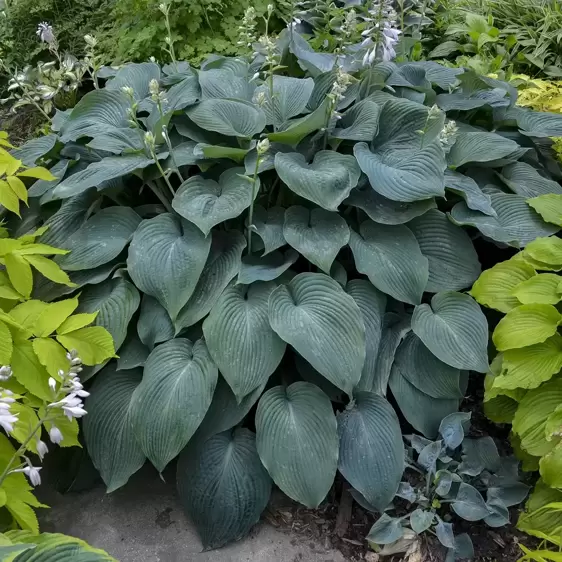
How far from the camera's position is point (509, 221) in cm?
239

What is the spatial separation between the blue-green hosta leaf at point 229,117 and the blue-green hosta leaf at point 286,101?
0.09 meters

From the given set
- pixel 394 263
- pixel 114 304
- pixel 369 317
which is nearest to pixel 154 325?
pixel 114 304

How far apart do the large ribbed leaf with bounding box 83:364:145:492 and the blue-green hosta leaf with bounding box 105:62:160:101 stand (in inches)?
54.6

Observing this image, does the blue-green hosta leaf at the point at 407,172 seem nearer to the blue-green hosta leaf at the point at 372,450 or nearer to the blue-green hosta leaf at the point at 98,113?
the blue-green hosta leaf at the point at 372,450

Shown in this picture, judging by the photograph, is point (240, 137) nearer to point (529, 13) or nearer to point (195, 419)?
point (195, 419)

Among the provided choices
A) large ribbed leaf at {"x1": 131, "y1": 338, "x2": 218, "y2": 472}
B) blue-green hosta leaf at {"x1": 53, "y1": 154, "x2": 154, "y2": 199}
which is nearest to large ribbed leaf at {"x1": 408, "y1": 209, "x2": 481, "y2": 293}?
large ribbed leaf at {"x1": 131, "y1": 338, "x2": 218, "y2": 472}

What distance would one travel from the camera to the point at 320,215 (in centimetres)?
226

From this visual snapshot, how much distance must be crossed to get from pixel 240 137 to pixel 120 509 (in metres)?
1.46

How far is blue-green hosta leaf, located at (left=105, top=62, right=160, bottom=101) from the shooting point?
2766 mm

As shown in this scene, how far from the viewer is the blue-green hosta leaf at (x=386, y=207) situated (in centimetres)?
224

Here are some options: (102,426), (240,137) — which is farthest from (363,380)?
(240,137)

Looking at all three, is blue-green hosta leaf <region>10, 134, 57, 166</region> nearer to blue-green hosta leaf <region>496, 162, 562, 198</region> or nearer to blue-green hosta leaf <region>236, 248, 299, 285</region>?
blue-green hosta leaf <region>236, 248, 299, 285</region>

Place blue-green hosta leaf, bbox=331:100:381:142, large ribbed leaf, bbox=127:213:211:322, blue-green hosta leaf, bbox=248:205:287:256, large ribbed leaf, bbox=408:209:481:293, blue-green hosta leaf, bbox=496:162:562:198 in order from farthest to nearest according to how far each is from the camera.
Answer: blue-green hosta leaf, bbox=496:162:562:198, blue-green hosta leaf, bbox=331:100:381:142, large ribbed leaf, bbox=408:209:481:293, blue-green hosta leaf, bbox=248:205:287:256, large ribbed leaf, bbox=127:213:211:322

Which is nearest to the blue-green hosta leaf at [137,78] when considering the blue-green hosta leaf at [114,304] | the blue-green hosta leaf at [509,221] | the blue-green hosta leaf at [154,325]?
the blue-green hosta leaf at [114,304]
